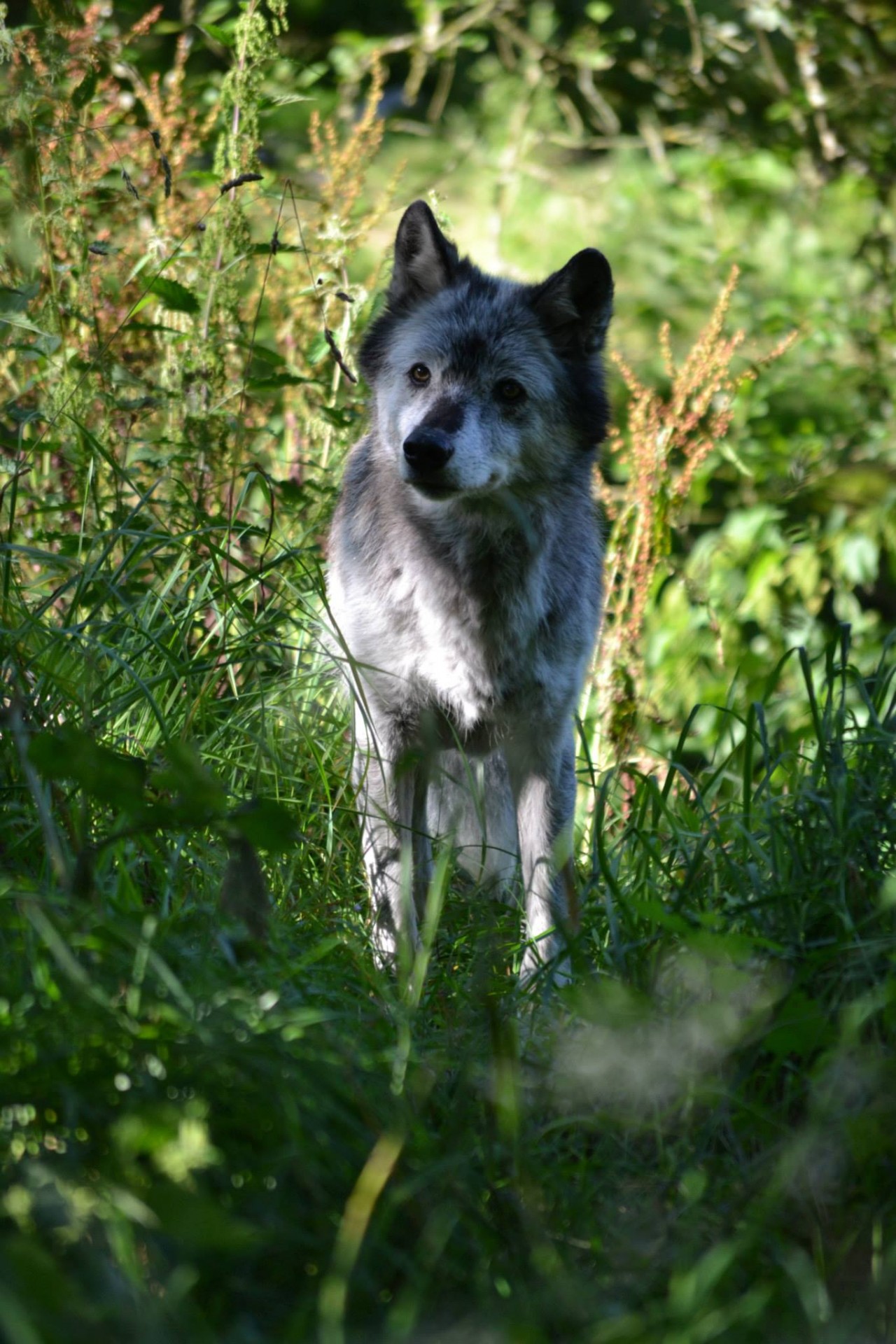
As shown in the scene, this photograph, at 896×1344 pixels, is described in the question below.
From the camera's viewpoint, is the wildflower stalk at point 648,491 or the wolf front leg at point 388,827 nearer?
the wolf front leg at point 388,827

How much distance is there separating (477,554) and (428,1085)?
184 cm

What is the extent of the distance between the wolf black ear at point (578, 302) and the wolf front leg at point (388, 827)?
119cm

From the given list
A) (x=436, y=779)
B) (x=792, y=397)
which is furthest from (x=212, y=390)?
(x=792, y=397)

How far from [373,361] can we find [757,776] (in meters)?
1.93

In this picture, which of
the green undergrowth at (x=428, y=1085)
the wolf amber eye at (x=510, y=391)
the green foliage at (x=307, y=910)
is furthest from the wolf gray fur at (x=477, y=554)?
the green undergrowth at (x=428, y=1085)

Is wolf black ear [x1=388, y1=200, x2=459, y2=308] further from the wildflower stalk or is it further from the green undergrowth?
the green undergrowth

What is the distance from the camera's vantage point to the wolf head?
338cm

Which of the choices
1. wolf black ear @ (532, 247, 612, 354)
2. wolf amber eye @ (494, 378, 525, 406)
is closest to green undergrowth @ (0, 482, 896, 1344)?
wolf amber eye @ (494, 378, 525, 406)

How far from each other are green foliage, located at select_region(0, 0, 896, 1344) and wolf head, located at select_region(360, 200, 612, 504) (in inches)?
13.7

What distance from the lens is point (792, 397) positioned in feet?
23.6

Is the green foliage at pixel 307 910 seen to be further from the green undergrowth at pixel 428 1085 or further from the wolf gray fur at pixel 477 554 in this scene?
the wolf gray fur at pixel 477 554

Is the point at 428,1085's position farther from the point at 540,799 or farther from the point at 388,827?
the point at 540,799

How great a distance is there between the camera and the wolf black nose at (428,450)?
315cm

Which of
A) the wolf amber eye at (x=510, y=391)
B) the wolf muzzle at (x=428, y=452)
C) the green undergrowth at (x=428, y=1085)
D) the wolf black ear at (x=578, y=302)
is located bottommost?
the green undergrowth at (x=428, y=1085)
